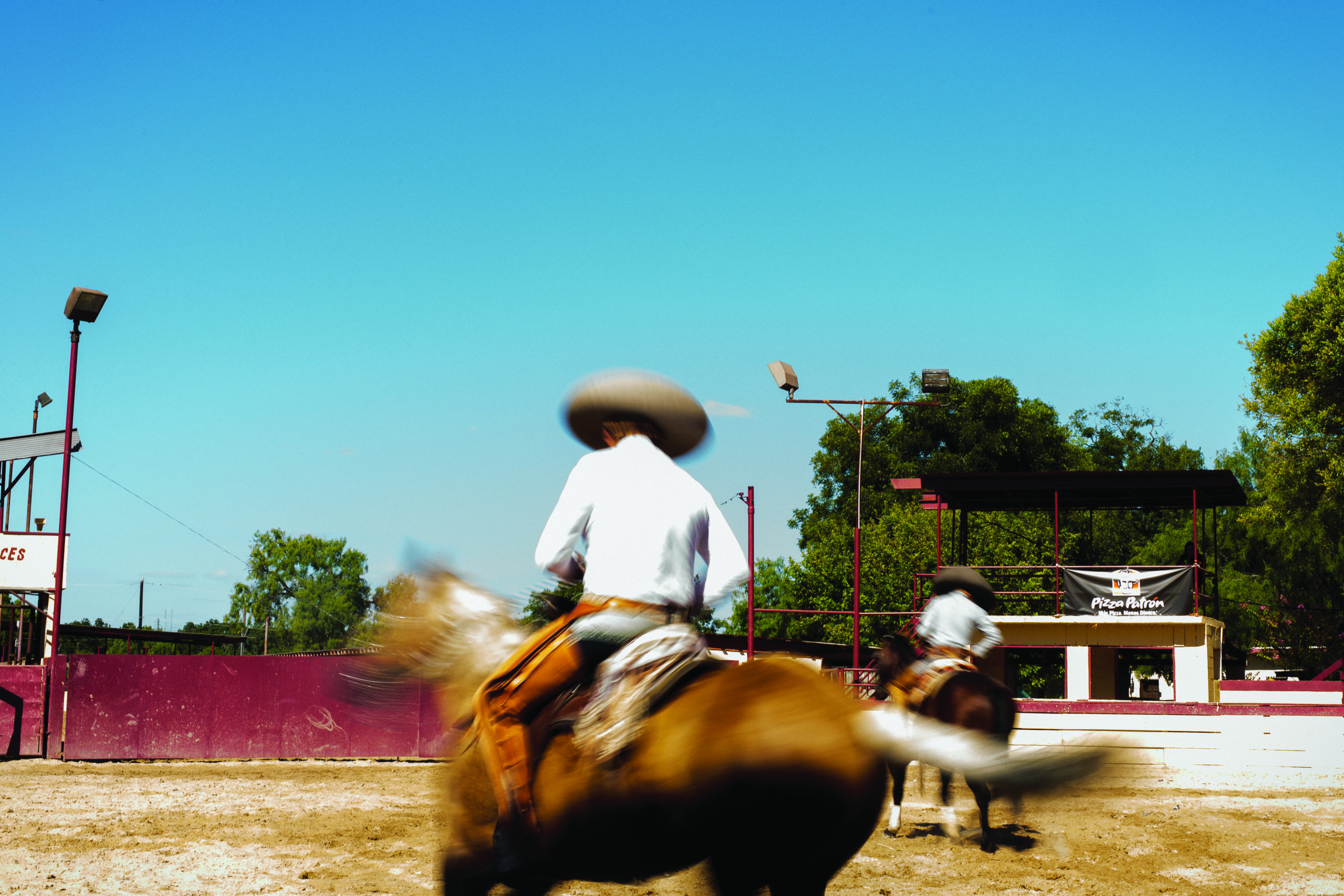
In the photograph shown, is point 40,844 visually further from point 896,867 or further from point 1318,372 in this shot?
point 1318,372

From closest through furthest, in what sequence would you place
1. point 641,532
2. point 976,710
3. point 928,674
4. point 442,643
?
point 641,532
point 442,643
point 976,710
point 928,674

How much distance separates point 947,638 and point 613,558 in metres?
5.15

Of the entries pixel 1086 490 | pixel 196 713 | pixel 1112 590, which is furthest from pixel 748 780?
pixel 1086 490

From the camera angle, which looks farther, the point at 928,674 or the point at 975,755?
the point at 928,674

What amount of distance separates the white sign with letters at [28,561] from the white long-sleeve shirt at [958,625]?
1518 cm

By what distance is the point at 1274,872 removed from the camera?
6.96 m

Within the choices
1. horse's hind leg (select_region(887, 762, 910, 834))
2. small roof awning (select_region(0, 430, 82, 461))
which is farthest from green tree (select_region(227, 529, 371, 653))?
horse's hind leg (select_region(887, 762, 910, 834))

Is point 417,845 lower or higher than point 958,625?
lower

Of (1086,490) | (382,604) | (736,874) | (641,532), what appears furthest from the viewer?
(1086,490)

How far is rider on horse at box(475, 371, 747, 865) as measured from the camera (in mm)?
3312

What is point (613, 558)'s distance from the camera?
3391mm

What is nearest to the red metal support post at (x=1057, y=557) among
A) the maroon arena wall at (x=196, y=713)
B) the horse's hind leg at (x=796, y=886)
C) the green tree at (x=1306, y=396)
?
the green tree at (x=1306, y=396)

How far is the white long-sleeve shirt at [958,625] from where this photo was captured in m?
7.88

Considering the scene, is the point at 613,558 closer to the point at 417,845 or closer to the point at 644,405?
the point at 644,405
